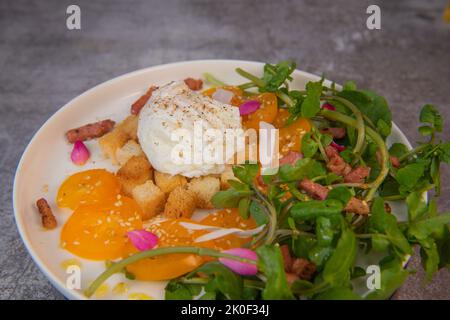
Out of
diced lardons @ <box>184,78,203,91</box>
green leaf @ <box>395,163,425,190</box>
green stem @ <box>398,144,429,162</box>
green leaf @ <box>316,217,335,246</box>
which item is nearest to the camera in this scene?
green leaf @ <box>316,217,335,246</box>

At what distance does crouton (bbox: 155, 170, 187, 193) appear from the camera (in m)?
1.91

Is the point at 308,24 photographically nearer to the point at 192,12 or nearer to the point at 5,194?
the point at 192,12

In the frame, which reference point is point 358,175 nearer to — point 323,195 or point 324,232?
point 323,195

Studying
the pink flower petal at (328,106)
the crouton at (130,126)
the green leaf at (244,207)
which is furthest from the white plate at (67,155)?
the green leaf at (244,207)

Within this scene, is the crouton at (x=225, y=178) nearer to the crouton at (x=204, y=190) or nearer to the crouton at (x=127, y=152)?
the crouton at (x=204, y=190)

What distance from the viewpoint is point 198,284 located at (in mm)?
1542

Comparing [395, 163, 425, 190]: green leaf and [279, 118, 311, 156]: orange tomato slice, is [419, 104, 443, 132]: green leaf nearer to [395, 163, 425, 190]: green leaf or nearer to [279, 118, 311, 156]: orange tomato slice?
[395, 163, 425, 190]: green leaf

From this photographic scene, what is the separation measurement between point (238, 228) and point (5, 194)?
1.10 meters

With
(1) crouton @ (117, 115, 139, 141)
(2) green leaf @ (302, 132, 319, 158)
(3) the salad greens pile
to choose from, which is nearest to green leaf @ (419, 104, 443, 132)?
(3) the salad greens pile

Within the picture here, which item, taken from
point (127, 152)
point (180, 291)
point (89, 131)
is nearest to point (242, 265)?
point (180, 291)

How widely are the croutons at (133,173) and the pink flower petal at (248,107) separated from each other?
0.45m

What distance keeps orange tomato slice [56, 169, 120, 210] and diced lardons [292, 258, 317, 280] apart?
2.49 ft
